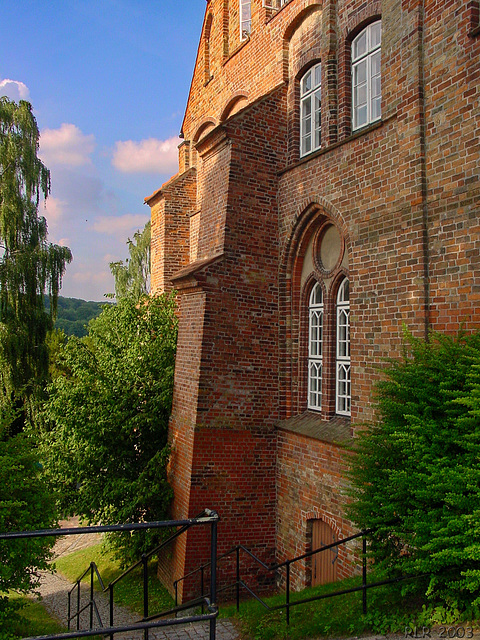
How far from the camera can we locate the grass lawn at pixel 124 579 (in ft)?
32.4

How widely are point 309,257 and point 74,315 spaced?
54832 millimetres

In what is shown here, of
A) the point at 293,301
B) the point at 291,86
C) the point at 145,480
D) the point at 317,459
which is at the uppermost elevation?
the point at 291,86

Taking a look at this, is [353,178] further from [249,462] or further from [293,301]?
[249,462]

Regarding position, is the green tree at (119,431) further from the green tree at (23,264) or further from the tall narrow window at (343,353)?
the green tree at (23,264)

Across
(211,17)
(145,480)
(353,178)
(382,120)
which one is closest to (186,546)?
(145,480)

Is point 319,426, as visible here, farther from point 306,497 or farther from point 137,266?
point 137,266

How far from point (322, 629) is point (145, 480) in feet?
17.1

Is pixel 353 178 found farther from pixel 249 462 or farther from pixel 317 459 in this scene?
pixel 249 462

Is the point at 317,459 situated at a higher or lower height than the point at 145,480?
higher

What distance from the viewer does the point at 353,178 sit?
8234 mm

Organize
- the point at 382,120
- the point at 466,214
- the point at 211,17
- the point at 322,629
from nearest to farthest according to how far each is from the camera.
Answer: the point at 322,629, the point at 466,214, the point at 382,120, the point at 211,17

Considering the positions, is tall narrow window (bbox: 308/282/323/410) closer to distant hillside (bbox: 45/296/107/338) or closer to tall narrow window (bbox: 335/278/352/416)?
tall narrow window (bbox: 335/278/352/416)

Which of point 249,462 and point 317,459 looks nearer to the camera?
point 317,459

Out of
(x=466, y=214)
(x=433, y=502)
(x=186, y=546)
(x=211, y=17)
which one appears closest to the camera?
(x=433, y=502)
